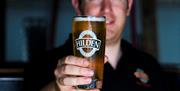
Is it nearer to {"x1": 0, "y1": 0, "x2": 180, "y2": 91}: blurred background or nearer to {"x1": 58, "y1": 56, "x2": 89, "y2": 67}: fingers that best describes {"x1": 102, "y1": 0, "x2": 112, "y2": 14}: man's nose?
{"x1": 58, "y1": 56, "x2": 89, "y2": 67}: fingers

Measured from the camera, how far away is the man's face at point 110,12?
171 centimetres

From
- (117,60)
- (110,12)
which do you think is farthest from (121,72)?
(110,12)

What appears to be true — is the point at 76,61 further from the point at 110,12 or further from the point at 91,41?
the point at 110,12

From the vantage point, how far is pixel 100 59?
44.2 inches

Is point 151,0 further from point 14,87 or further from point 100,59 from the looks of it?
point 100,59

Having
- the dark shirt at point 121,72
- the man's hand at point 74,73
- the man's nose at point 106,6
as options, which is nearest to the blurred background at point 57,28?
the dark shirt at point 121,72

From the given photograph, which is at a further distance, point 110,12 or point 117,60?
point 117,60

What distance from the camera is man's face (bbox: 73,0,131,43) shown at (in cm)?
171

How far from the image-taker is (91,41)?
1.09 metres

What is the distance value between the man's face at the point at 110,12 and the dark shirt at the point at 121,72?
12 centimetres

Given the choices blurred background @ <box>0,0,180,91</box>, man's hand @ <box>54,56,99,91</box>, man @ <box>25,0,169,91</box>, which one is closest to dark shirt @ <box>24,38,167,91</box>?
man @ <box>25,0,169,91</box>

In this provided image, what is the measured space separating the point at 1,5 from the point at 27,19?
8.8 inches

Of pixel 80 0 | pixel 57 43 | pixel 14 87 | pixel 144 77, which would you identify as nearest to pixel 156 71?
pixel 144 77

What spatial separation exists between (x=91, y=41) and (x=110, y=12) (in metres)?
0.65
